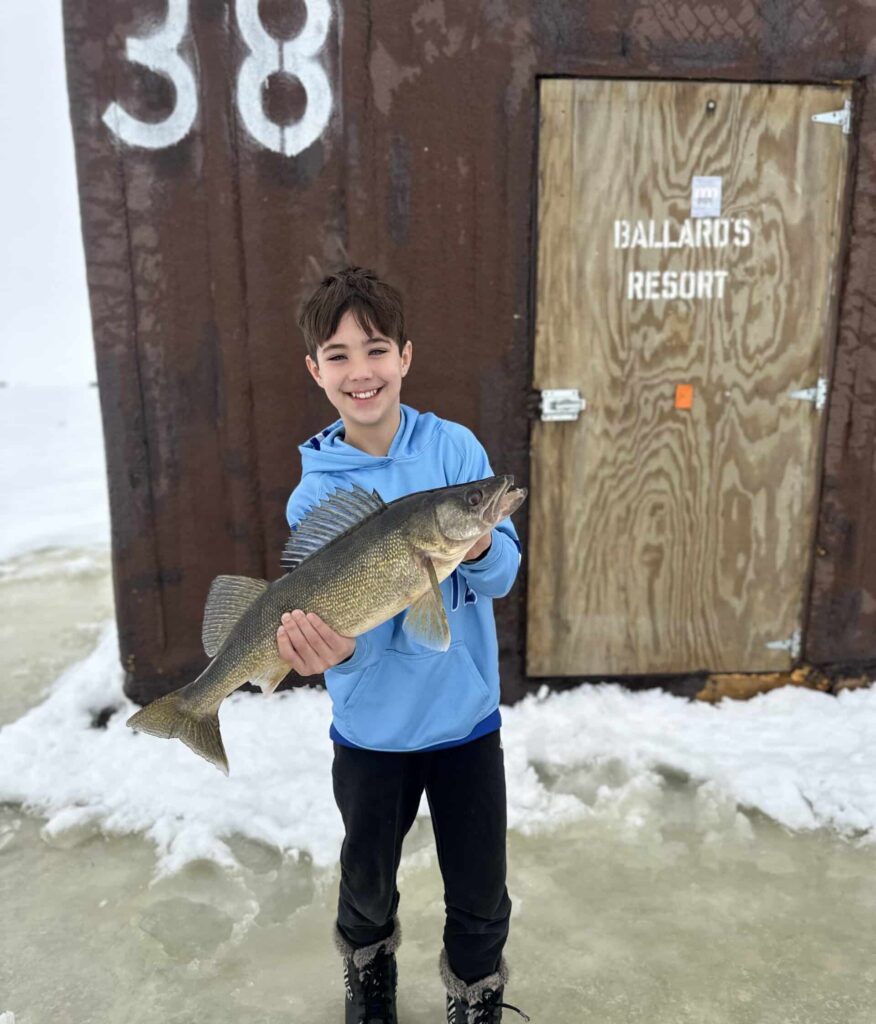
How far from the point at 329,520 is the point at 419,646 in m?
0.42

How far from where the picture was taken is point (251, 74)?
3656 mm

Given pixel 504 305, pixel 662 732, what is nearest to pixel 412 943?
pixel 662 732

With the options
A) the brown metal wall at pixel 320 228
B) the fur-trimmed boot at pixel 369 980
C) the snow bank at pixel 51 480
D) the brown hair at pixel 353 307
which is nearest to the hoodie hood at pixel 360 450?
the brown hair at pixel 353 307

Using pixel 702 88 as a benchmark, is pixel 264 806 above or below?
below

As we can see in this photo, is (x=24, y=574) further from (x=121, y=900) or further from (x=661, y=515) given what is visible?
(x=661, y=515)

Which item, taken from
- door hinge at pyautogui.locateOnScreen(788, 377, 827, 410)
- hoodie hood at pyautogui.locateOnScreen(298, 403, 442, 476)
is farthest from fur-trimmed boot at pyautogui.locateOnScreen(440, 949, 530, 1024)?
door hinge at pyautogui.locateOnScreen(788, 377, 827, 410)

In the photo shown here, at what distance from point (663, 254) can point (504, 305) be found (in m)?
0.82

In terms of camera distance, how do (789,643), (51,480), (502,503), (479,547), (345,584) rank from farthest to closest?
(51,480) < (789,643) < (479,547) < (345,584) < (502,503)

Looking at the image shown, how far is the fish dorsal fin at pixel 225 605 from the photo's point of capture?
2.11 m

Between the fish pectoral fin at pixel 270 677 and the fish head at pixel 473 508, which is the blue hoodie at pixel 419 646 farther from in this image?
the fish head at pixel 473 508

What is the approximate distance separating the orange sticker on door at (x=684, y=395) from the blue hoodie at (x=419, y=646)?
2.08 meters

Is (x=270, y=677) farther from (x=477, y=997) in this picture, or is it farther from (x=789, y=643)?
(x=789, y=643)

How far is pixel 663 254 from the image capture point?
3.90 metres

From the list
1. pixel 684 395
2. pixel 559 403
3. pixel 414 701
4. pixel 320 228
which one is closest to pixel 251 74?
pixel 320 228
